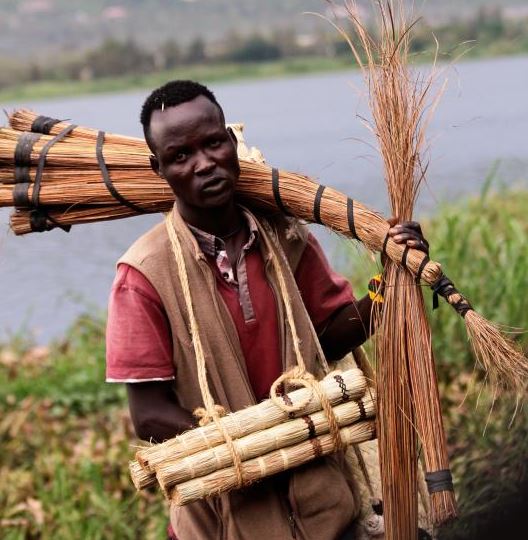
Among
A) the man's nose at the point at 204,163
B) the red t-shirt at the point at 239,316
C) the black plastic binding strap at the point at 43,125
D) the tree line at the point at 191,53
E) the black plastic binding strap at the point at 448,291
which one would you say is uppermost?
the black plastic binding strap at the point at 43,125

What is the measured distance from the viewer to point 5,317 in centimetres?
686

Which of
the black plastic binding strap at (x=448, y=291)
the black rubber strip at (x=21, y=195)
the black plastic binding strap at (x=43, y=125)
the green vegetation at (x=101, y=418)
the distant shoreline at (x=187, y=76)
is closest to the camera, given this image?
the black plastic binding strap at (x=448, y=291)

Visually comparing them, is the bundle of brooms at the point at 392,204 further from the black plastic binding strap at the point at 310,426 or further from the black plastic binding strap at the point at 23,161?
the black plastic binding strap at the point at 310,426

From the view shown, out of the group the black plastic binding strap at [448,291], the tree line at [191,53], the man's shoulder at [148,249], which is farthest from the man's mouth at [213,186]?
the tree line at [191,53]

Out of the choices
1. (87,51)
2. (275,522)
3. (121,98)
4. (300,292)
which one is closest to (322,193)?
(300,292)

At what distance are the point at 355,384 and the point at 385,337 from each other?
0.14m

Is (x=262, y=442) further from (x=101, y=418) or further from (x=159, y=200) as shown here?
(x=101, y=418)

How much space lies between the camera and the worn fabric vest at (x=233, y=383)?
2760 millimetres

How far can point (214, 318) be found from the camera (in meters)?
2.76

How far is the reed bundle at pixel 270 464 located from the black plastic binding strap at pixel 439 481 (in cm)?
23

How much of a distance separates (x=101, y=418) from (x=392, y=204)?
3198mm

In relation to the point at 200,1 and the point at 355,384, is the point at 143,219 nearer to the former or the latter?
the point at 355,384

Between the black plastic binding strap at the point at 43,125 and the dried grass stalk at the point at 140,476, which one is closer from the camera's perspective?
the dried grass stalk at the point at 140,476

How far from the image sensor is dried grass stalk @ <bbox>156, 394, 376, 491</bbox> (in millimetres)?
2578
